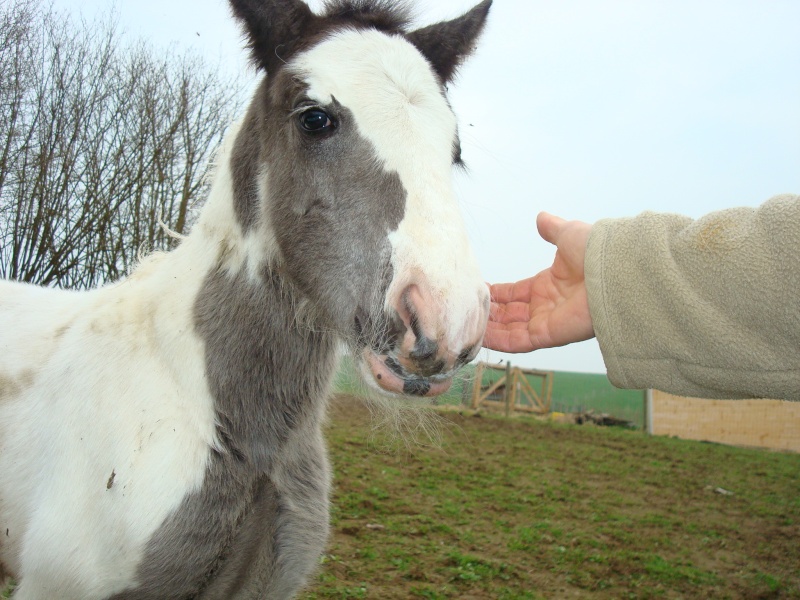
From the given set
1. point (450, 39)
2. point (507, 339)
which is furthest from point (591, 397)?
point (450, 39)

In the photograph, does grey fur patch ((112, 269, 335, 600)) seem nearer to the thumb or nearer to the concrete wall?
the thumb

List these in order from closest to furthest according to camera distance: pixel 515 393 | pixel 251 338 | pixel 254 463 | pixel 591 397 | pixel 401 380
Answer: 1. pixel 401 380
2. pixel 254 463
3. pixel 251 338
4. pixel 515 393
5. pixel 591 397

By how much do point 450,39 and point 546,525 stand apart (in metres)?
6.44

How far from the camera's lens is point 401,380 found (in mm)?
1939

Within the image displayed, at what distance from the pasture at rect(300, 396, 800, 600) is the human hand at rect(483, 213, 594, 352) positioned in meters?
0.63

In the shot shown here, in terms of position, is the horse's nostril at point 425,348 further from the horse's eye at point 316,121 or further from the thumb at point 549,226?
the thumb at point 549,226

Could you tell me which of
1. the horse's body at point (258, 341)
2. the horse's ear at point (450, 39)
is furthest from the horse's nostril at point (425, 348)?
the horse's ear at point (450, 39)

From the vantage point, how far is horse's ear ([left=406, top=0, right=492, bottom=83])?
2.79 m

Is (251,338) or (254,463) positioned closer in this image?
(254,463)

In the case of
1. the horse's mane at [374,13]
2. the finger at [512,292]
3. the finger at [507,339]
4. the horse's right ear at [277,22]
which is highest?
the horse's mane at [374,13]

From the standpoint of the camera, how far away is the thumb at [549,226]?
2604 mm

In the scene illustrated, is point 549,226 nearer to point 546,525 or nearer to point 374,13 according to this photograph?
point 374,13

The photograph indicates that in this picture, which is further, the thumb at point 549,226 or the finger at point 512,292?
the finger at point 512,292

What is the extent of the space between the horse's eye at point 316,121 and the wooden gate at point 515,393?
1951cm
